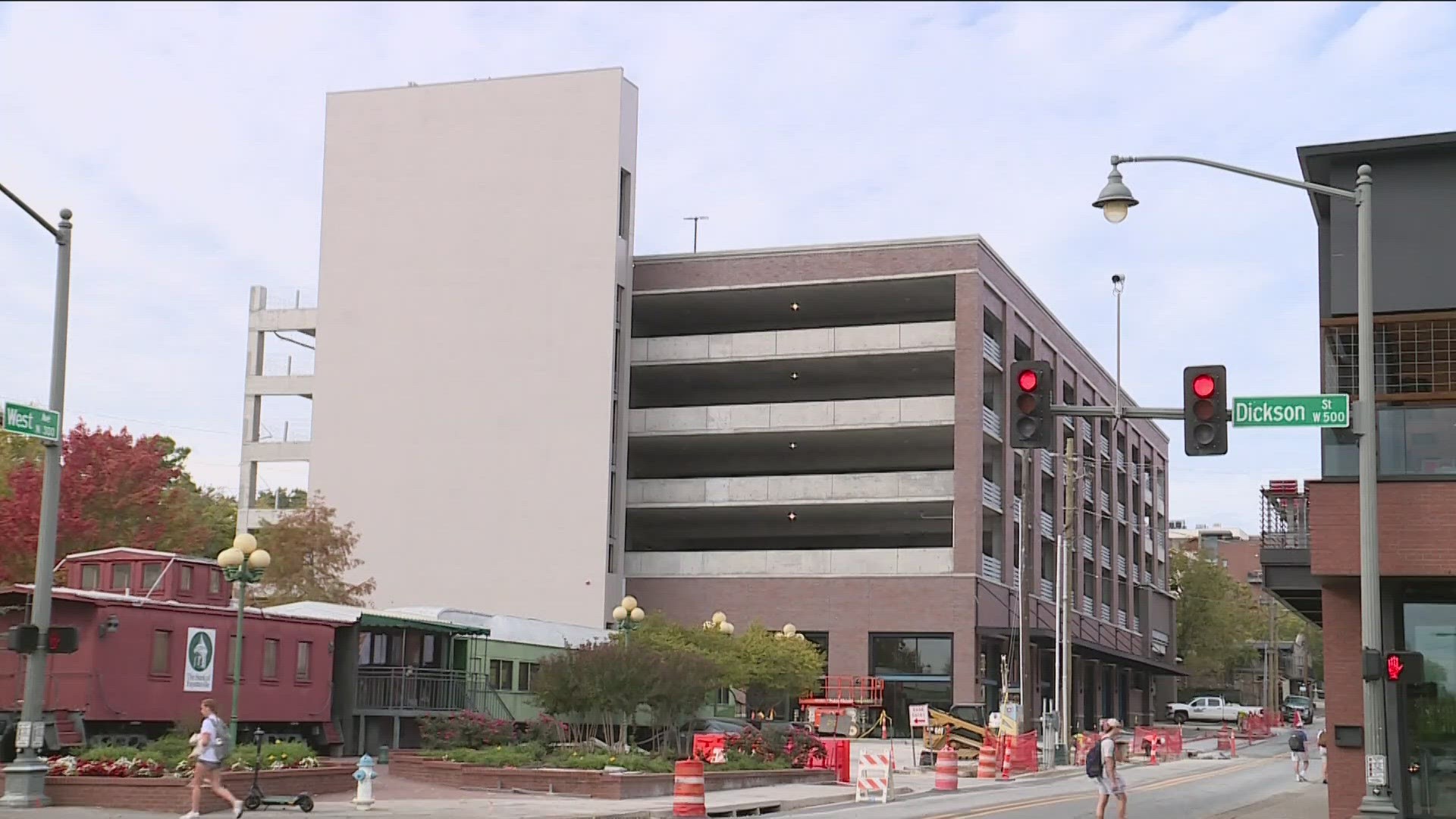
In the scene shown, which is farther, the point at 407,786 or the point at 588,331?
the point at 588,331

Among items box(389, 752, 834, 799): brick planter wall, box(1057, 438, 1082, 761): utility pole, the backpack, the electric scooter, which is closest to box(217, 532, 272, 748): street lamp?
the electric scooter

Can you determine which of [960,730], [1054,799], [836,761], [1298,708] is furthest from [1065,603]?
[1298,708]

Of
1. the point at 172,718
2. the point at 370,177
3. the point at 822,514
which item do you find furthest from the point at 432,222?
the point at 172,718

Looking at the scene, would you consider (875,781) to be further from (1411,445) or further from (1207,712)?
(1207,712)

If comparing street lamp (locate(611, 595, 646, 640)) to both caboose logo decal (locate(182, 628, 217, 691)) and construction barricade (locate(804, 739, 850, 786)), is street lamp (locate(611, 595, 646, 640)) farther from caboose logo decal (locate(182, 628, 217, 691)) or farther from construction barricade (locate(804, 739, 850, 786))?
caboose logo decal (locate(182, 628, 217, 691))

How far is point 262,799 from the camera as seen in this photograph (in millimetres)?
25266

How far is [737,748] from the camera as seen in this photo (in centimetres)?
3762

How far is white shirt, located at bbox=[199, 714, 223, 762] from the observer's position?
74.1ft

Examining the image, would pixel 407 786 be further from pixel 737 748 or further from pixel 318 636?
pixel 737 748

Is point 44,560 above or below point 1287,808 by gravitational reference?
above

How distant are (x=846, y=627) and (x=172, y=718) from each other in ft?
117

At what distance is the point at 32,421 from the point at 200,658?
9.74 meters

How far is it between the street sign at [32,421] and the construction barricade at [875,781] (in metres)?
16.6

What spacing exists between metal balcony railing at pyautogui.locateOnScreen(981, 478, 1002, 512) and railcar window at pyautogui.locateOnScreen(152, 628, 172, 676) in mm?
38225
